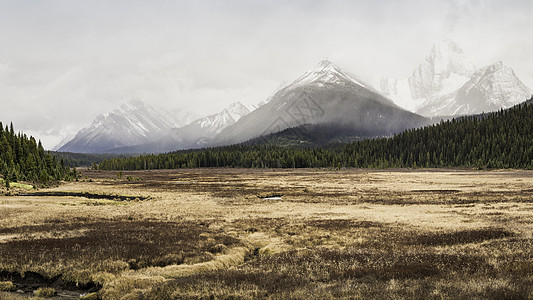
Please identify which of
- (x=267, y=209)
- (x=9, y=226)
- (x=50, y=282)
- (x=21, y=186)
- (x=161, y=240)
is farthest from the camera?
(x=21, y=186)

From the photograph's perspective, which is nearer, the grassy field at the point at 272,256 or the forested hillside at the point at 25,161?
the grassy field at the point at 272,256

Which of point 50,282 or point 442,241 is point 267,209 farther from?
point 50,282

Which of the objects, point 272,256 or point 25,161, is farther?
point 25,161

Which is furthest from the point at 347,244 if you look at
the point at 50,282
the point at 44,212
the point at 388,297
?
the point at 44,212

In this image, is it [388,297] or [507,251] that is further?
[507,251]

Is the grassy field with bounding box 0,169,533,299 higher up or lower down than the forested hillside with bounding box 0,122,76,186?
lower down

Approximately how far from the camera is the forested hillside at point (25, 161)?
8766 centimetres

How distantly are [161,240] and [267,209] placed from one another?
22248mm

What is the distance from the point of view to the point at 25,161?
335 ft

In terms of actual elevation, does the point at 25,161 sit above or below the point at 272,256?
above

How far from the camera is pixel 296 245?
2369 centimetres

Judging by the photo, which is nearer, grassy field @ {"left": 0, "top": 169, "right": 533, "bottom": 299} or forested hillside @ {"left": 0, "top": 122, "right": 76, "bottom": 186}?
grassy field @ {"left": 0, "top": 169, "right": 533, "bottom": 299}

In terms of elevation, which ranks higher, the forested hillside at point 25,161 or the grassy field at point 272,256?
the forested hillside at point 25,161

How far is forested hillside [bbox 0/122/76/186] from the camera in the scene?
87662 mm
